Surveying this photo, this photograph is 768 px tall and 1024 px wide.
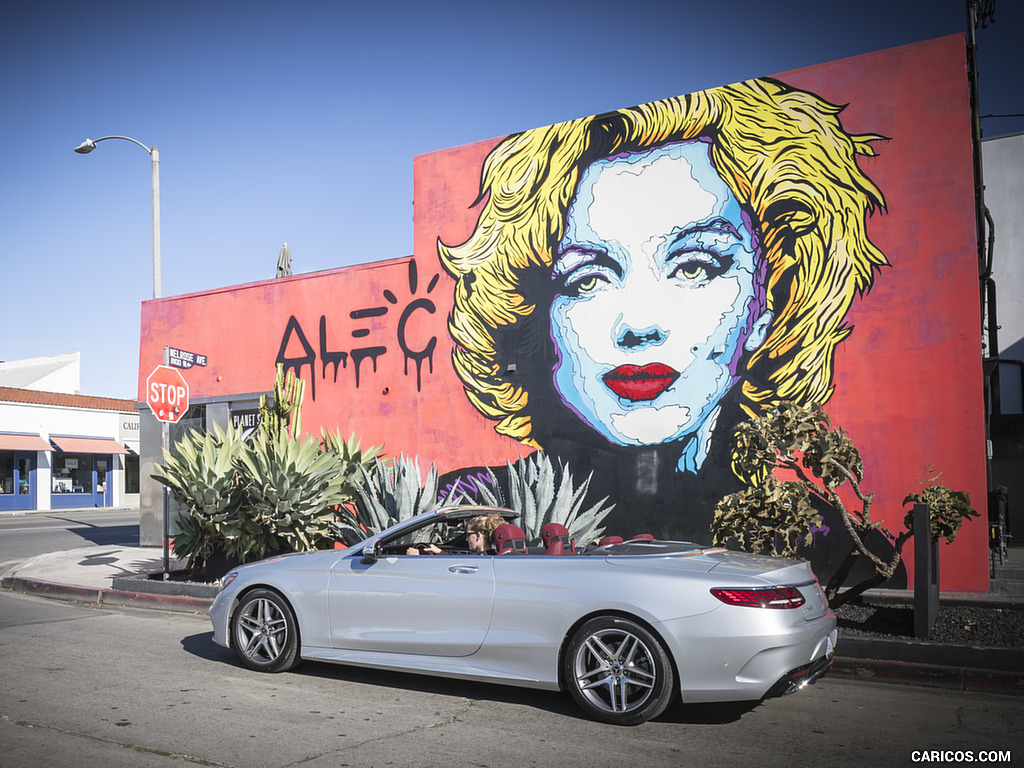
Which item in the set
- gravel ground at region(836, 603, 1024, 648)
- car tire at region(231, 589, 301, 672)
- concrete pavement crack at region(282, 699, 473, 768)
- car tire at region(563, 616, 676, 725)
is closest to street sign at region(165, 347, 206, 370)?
car tire at region(231, 589, 301, 672)

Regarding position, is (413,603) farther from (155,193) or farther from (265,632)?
(155,193)

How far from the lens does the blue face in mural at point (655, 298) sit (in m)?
11.0

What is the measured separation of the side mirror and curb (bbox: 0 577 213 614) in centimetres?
408

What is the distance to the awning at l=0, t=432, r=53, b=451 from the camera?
33.1 metres

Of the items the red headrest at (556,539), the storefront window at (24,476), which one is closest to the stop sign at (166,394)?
the red headrest at (556,539)

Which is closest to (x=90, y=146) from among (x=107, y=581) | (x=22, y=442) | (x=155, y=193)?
(x=155, y=193)

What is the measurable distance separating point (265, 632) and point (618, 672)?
2.87 metres

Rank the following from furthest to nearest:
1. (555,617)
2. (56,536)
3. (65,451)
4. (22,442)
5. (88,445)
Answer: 1. (88,445)
2. (65,451)
3. (22,442)
4. (56,536)
5. (555,617)

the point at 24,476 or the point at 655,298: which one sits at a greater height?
the point at 655,298

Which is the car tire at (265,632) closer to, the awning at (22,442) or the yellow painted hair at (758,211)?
the yellow painted hair at (758,211)

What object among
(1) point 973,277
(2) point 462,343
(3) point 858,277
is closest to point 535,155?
(2) point 462,343

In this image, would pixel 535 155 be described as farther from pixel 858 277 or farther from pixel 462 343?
pixel 858 277

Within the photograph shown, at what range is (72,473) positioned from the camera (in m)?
37.0

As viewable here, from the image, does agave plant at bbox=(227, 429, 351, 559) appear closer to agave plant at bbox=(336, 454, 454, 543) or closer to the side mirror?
agave plant at bbox=(336, 454, 454, 543)
